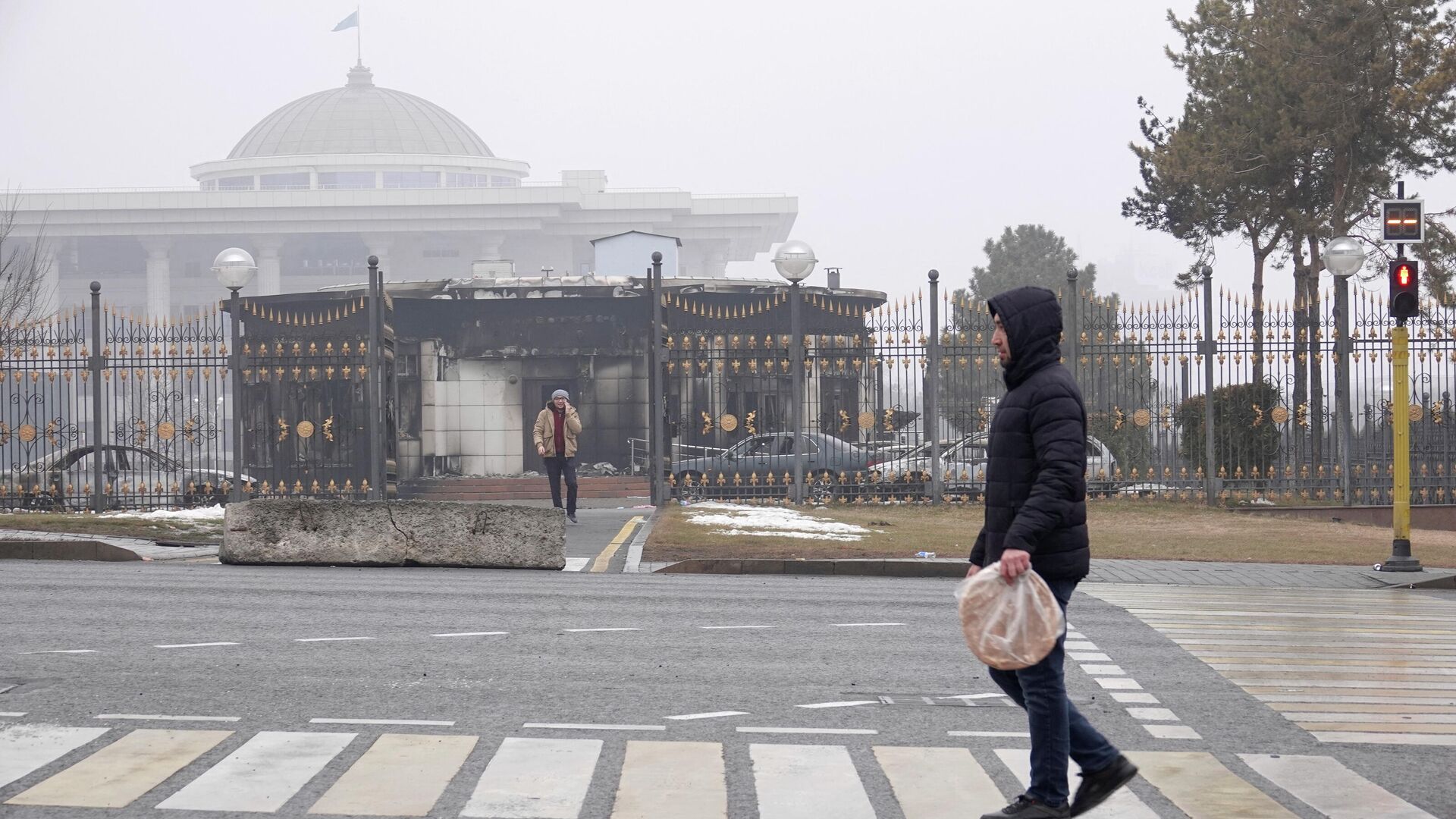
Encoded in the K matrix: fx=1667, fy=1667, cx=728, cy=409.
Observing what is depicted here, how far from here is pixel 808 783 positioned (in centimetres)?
640

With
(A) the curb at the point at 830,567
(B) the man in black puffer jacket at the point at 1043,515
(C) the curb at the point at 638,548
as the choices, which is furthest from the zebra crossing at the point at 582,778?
(C) the curb at the point at 638,548

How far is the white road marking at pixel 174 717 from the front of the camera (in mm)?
7500

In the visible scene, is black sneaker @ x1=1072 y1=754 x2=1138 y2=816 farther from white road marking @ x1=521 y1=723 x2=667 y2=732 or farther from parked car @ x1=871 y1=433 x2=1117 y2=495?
parked car @ x1=871 y1=433 x2=1117 y2=495

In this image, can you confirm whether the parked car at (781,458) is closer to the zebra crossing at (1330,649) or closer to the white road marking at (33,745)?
the zebra crossing at (1330,649)

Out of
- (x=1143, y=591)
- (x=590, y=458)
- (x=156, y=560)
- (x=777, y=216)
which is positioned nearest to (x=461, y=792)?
(x=1143, y=591)

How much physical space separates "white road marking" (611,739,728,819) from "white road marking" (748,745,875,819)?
0.16 m

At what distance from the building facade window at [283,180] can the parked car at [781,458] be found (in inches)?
3425

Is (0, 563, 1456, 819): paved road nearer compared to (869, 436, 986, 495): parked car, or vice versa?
(0, 563, 1456, 819): paved road

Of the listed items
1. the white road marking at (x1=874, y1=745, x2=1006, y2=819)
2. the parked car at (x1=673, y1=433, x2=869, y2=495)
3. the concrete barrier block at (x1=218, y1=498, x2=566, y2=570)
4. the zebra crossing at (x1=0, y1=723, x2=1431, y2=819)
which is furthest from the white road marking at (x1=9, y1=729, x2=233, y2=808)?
the parked car at (x1=673, y1=433, x2=869, y2=495)

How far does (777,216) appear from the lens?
104562mm

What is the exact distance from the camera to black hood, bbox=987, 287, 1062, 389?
20.0ft

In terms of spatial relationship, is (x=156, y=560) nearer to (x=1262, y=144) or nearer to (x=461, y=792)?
(x=461, y=792)

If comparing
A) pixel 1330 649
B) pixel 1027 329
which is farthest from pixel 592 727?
pixel 1330 649

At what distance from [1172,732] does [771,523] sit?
12033 mm
